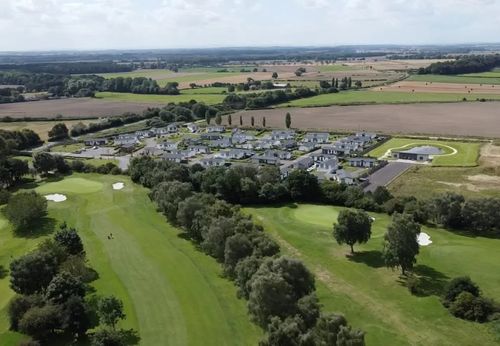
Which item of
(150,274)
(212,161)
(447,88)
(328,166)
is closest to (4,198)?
(150,274)

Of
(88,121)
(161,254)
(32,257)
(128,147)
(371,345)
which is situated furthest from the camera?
(88,121)

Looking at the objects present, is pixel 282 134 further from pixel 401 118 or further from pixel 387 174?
pixel 401 118

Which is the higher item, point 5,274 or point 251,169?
point 251,169

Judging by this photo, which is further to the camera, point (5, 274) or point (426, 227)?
point (426, 227)

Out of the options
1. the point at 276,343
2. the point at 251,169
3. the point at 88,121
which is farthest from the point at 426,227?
the point at 88,121

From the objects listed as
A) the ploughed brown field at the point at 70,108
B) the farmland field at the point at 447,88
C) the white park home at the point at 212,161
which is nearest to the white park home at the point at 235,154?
the white park home at the point at 212,161

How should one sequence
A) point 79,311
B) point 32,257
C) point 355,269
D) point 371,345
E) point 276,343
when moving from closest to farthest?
point 276,343 → point 371,345 → point 79,311 → point 32,257 → point 355,269

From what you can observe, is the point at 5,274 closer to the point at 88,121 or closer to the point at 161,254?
the point at 161,254
